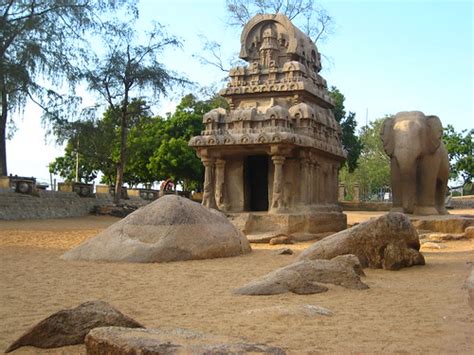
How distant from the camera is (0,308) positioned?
18.9ft

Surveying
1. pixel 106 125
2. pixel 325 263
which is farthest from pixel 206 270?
pixel 106 125

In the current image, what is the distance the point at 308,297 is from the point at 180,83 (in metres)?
22.5

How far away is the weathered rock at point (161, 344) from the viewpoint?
3.10 meters

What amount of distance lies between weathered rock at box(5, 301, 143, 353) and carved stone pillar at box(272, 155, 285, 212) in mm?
11313

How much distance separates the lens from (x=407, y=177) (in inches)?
621

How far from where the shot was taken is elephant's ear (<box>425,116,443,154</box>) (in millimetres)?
15828

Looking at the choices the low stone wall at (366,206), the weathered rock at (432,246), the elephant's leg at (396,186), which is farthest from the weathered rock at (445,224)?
the low stone wall at (366,206)

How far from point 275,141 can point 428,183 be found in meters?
4.48

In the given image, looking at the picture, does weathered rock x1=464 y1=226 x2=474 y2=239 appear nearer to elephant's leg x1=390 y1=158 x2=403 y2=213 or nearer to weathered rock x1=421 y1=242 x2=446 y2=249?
weathered rock x1=421 y1=242 x2=446 y2=249

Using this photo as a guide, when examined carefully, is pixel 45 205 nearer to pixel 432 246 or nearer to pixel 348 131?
pixel 432 246

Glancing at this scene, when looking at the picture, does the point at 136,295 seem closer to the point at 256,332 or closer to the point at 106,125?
the point at 256,332

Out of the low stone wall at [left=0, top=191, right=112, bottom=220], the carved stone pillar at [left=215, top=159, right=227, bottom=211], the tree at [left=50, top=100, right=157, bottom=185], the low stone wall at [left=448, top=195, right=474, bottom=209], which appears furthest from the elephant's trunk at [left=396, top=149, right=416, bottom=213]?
the low stone wall at [left=448, top=195, right=474, bottom=209]

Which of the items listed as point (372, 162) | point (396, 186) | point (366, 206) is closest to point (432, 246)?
point (396, 186)

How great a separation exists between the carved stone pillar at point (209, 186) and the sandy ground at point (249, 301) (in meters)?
5.83
